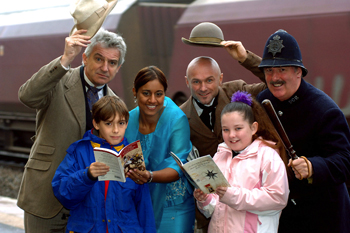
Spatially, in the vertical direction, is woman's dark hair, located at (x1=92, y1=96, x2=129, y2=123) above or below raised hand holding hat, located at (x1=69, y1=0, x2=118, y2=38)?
below

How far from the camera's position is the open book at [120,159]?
226 centimetres

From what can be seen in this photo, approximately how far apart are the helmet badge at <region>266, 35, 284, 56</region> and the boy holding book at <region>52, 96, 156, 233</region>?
1039 millimetres

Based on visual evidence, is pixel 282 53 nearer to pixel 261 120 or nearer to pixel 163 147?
pixel 261 120

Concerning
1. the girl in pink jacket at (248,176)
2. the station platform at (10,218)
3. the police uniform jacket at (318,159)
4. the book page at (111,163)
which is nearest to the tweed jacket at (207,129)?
the girl in pink jacket at (248,176)

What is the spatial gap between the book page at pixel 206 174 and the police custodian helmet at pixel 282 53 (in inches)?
31.4

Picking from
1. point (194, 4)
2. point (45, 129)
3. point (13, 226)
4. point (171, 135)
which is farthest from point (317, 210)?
point (194, 4)

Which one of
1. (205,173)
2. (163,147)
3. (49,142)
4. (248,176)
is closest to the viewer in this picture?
(205,173)

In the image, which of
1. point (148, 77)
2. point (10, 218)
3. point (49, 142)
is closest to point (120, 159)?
point (148, 77)

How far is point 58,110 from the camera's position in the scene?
2.87 m

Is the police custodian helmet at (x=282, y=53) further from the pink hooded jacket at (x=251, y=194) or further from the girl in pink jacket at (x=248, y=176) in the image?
the pink hooded jacket at (x=251, y=194)

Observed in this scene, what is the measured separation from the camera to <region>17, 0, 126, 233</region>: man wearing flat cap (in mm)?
2730

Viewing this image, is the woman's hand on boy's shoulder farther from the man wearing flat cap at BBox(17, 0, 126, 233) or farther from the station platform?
the station platform

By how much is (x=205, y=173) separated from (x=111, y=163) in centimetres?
55

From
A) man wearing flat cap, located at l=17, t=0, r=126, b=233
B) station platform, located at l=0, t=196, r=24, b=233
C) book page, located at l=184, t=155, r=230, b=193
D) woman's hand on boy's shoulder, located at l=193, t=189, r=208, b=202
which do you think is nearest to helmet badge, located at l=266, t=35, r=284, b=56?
book page, located at l=184, t=155, r=230, b=193
